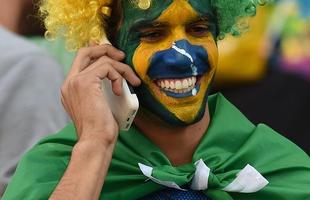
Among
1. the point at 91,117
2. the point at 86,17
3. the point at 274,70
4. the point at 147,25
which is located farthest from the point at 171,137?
the point at 274,70

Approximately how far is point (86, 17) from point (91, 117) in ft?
1.13

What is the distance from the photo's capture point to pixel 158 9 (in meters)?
3.61

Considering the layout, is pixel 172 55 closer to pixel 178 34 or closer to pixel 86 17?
pixel 178 34

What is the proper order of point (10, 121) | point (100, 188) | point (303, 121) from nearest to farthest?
point (100, 188) → point (10, 121) → point (303, 121)

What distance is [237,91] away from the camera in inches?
298

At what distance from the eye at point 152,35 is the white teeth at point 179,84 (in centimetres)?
14

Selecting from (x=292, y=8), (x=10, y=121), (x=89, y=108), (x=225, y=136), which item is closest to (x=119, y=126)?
(x=89, y=108)

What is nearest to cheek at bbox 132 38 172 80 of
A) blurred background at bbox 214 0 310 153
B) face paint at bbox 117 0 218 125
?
face paint at bbox 117 0 218 125

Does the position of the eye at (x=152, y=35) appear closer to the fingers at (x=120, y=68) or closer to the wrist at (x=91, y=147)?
the fingers at (x=120, y=68)

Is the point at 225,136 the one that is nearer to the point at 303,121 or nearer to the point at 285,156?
the point at 285,156

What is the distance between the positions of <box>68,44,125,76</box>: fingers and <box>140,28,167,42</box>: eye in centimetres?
10

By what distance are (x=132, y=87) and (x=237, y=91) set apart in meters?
3.97

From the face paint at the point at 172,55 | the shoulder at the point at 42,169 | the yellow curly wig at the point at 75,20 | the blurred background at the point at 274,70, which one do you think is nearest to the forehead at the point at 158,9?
the face paint at the point at 172,55

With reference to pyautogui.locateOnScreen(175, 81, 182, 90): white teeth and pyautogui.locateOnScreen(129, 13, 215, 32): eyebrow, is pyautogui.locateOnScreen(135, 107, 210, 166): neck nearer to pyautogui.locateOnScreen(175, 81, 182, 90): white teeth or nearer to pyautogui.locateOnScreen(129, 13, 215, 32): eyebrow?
pyautogui.locateOnScreen(175, 81, 182, 90): white teeth
